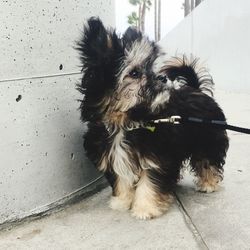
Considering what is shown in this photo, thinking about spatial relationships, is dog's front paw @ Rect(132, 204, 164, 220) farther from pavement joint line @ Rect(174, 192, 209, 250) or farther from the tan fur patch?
the tan fur patch

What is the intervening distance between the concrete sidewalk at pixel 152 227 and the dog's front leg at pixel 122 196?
6cm

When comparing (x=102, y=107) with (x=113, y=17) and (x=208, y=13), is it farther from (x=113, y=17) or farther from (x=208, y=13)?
(x=208, y=13)

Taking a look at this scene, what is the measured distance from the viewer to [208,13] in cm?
1313

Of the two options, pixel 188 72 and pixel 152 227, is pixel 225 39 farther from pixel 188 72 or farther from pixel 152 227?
pixel 152 227

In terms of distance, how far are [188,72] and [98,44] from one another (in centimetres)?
105

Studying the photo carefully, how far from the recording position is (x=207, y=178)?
12.0 ft

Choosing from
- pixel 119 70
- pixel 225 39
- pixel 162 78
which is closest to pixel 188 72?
pixel 162 78

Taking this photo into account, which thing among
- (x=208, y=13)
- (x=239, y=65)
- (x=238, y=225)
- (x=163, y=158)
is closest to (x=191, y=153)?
(x=163, y=158)

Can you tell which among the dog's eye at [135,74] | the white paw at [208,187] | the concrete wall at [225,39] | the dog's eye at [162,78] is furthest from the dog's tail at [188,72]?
the concrete wall at [225,39]

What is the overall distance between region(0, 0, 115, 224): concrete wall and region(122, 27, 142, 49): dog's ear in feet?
1.85

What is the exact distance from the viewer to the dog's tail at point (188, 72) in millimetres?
3648

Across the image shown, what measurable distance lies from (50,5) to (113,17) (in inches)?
44.6

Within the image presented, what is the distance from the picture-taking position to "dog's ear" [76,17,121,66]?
2881mm

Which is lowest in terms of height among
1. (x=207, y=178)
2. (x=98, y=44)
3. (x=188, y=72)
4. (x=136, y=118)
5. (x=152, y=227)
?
(x=152, y=227)
